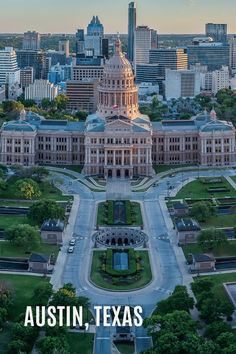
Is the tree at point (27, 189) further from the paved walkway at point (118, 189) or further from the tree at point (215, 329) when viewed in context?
the tree at point (215, 329)

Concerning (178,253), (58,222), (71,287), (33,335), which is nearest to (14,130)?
(58,222)

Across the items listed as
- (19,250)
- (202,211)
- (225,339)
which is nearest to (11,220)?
(19,250)

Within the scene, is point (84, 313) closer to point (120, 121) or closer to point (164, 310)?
point (164, 310)

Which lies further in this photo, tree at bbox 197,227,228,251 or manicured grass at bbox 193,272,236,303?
tree at bbox 197,227,228,251

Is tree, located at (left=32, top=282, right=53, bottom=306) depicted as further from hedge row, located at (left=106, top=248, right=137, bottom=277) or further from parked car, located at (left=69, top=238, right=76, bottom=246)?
parked car, located at (left=69, top=238, right=76, bottom=246)

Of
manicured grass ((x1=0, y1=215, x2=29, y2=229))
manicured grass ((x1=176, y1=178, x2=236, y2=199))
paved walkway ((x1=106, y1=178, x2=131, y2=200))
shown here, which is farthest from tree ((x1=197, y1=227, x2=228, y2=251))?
paved walkway ((x1=106, y1=178, x2=131, y2=200))

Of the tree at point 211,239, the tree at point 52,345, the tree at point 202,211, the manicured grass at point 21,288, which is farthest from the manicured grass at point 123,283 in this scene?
the tree at point 52,345
